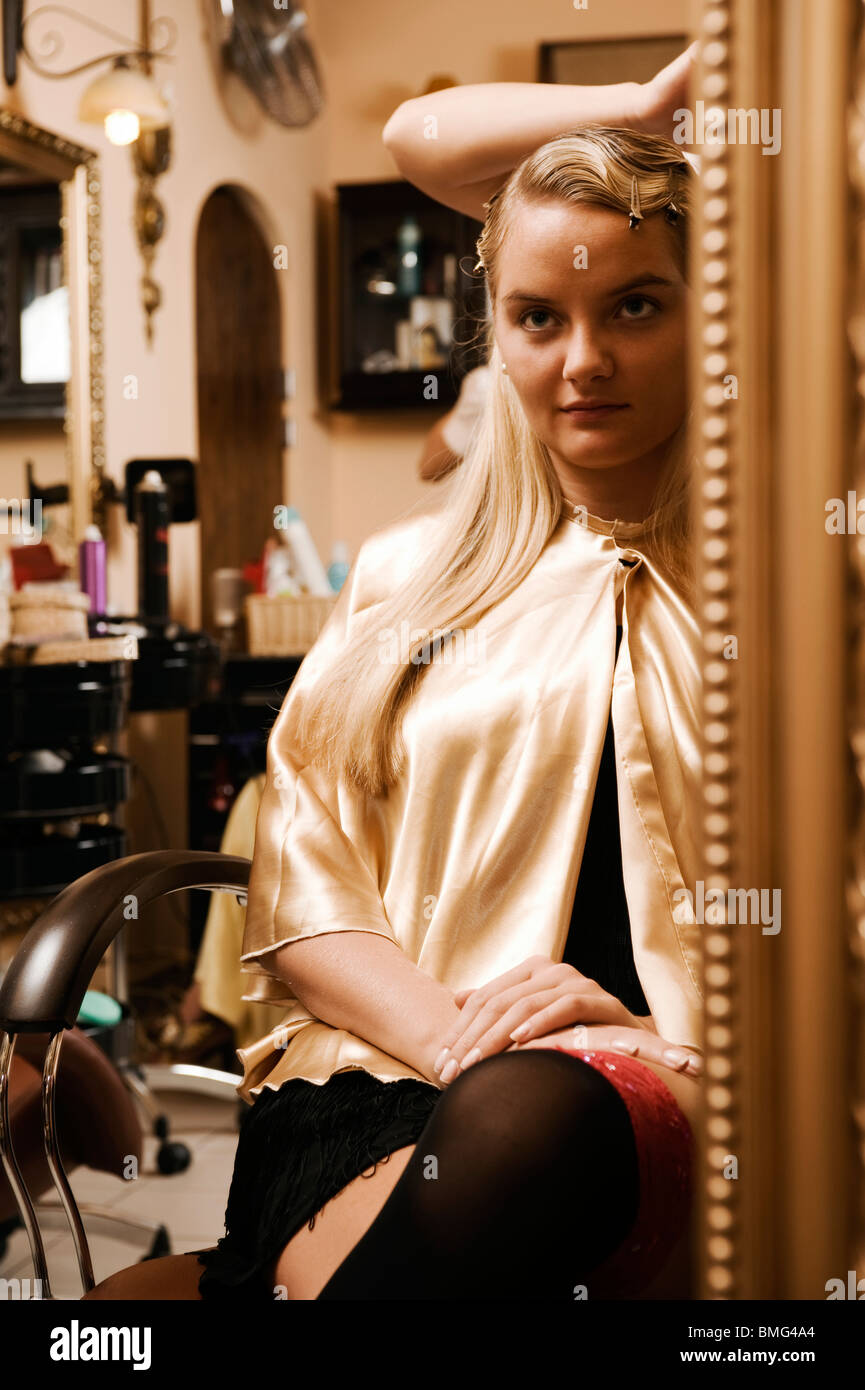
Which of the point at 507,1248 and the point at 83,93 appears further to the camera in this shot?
the point at 83,93

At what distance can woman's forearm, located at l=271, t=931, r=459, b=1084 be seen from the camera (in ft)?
3.10

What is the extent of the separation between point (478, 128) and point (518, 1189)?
2.59 feet

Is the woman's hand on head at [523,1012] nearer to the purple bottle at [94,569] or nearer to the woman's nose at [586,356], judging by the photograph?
the woman's nose at [586,356]

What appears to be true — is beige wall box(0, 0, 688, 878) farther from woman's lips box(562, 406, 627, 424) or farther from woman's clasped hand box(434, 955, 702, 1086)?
woman's clasped hand box(434, 955, 702, 1086)

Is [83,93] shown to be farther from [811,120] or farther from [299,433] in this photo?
[811,120]

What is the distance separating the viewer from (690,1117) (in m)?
0.81

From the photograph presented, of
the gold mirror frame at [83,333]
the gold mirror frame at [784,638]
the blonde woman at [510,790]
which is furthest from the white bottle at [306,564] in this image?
the gold mirror frame at [784,638]

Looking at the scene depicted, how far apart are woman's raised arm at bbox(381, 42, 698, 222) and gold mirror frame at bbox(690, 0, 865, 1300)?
1.57 ft

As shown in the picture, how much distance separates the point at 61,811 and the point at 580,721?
1296 mm

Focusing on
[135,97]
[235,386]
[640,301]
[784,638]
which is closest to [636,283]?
[640,301]

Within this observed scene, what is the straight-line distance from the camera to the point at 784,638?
21.1 inches

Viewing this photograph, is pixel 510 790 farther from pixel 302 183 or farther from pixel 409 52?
pixel 409 52

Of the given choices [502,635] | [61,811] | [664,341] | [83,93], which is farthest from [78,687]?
[83,93]

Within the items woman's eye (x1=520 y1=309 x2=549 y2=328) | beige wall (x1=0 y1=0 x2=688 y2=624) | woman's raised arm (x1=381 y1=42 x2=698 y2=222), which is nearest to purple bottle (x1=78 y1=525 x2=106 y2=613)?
beige wall (x1=0 y1=0 x2=688 y2=624)
